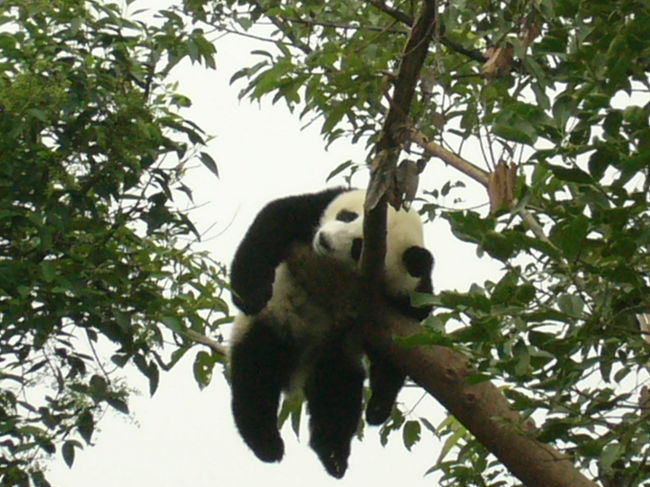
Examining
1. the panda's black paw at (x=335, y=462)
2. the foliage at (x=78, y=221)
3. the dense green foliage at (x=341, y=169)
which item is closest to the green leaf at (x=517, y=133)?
the dense green foliage at (x=341, y=169)

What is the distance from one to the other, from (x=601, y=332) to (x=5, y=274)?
1754 mm

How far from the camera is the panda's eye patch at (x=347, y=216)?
4562 millimetres

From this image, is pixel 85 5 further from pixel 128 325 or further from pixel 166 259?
pixel 128 325

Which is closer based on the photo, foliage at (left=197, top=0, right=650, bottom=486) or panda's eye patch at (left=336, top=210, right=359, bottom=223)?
foliage at (left=197, top=0, right=650, bottom=486)

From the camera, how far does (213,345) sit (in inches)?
169

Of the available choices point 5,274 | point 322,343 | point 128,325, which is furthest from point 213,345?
point 5,274

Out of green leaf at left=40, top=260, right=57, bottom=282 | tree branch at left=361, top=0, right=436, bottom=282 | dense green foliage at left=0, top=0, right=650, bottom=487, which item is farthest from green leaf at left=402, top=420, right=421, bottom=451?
green leaf at left=40, top=260, right=57, bottom=282

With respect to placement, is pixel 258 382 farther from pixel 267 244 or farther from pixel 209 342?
pixel 267 244

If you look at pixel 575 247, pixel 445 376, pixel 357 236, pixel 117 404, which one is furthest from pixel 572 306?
pixel 357 236

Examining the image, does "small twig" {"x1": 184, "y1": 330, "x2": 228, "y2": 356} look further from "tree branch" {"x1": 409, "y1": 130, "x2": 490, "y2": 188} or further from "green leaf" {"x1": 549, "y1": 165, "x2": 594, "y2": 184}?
"green leaf" {"x1": 549, "y1": 165, "x2": 594, "y2": 184}

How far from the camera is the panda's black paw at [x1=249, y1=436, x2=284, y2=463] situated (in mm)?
4723

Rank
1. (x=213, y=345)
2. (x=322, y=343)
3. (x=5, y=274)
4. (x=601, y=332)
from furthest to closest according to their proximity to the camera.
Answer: (x=322, y=343) < (x=213, y=345) < (x=5, y=274) < (x=601, y=332)

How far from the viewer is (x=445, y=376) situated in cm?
360

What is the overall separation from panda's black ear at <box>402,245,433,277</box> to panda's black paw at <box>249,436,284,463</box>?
3.14 feet
